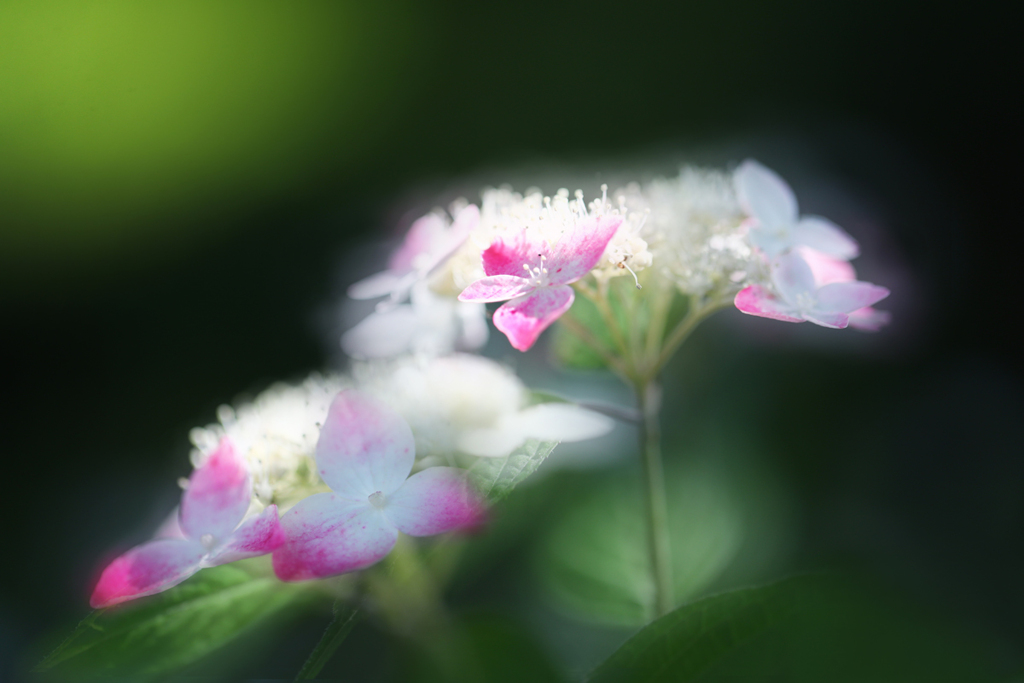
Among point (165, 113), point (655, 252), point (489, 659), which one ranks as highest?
point (165, 113)

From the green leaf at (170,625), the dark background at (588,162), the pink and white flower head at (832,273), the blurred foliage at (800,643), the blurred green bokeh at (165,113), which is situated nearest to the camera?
the blurred foliage at (800,643)

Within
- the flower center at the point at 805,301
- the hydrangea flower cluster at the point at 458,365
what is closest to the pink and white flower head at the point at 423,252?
the hydrangea flower cluster at the point at 458,365

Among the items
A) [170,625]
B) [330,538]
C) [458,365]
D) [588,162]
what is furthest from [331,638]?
[588,162]

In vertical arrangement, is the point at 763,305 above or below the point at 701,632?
above

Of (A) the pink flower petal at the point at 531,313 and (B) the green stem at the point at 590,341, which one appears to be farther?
(B) the green stem at the point at 590,341

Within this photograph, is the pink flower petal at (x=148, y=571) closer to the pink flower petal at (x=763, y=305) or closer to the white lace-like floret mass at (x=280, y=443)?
the white lace-like floret mass at (x=280, y=443)

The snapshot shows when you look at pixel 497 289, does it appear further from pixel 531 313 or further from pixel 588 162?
pixel 588 162

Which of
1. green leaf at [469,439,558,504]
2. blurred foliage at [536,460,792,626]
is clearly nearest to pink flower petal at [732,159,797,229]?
green leaf at [469,439,558,504]
